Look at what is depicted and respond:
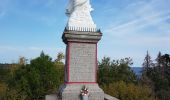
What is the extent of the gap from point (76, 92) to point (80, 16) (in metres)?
4.49

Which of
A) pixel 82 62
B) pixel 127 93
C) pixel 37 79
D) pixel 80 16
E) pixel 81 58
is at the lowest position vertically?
pixel 127 93

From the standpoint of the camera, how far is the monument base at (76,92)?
1903cm

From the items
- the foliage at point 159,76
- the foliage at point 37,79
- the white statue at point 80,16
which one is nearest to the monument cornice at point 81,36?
the white statue at point 80,16

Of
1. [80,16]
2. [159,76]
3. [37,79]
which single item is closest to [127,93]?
[37,79]

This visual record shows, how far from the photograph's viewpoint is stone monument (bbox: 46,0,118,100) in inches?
768

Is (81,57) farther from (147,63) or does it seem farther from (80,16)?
(147,63)

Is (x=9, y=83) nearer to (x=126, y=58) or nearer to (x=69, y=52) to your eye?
(x=126, y=58)

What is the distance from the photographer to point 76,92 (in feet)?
63.1

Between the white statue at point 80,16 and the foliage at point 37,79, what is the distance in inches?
719

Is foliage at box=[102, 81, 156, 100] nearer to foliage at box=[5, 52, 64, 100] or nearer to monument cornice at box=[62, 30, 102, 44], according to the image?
foliage at box=[5, 52, 64, 100]

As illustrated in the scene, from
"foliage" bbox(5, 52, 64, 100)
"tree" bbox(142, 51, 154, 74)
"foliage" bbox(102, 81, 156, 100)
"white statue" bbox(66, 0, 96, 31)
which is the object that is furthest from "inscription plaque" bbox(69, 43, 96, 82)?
"tree" bbox(142, 51, 154, 74)

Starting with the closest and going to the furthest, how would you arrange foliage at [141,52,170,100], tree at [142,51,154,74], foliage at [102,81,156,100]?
foliage at [102,81,156,100] → foliage at [141,52,170,100] → tree at [142,51,154,74]

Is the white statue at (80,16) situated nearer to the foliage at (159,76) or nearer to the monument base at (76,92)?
the monument base at (76,92)

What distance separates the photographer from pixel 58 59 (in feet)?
167
